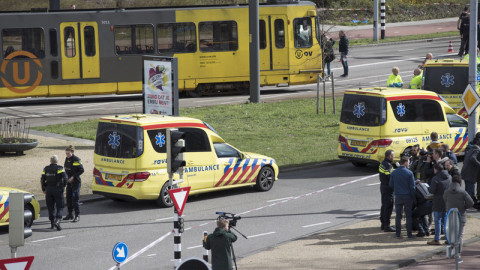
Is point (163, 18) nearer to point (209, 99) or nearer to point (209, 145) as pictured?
point (209, 99)

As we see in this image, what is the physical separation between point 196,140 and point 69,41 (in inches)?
582

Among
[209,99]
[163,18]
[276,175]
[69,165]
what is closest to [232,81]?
[209,99]

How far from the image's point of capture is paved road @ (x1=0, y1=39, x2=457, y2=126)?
3203 centimetres

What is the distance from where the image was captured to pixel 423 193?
54.1 feet

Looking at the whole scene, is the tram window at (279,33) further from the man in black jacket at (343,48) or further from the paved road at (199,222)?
the paved road at (199,222)

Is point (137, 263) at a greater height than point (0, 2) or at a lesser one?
lesser

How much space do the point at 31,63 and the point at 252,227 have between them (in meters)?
17.8

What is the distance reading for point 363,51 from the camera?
47.5m

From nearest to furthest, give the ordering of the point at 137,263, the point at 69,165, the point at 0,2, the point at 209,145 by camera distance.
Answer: the point at 137,263 → the point at 69,165 → the point at 209,145 → the point at 0,2

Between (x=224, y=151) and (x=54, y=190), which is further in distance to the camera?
(x=224, y=151)

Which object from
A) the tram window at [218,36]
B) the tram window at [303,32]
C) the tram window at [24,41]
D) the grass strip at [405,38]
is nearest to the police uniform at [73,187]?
the tram window at [24,41]

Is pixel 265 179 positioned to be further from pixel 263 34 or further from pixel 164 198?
pixel 263 34

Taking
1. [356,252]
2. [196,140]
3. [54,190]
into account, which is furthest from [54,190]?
[356,252]

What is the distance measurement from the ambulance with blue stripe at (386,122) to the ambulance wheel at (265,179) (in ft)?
8.38
